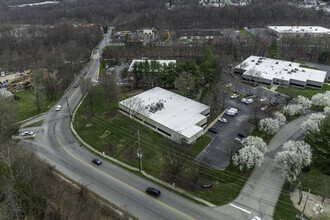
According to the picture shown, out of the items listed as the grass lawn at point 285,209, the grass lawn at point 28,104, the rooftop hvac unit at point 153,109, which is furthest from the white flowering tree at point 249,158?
the grass lawn at point 28,104

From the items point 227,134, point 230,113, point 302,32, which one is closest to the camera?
point 227,134

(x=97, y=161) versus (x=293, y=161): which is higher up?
(x=293, y=161)

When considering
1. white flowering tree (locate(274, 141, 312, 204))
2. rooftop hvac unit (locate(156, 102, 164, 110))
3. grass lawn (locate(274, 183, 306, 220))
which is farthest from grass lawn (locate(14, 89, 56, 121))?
grass lawn (locate(274, 183, 306, 220))

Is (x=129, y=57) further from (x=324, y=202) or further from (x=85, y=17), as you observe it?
(x=85, y=17)

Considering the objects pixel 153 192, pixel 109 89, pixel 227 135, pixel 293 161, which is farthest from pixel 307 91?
pixel 153 192

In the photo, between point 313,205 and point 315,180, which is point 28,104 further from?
point 315,180

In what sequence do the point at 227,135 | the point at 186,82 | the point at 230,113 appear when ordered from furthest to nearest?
1. the point at 186,82
2. the point at 230,113
3. the point at 227,135
